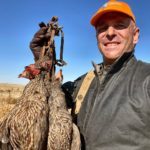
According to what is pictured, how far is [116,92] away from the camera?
205 inches

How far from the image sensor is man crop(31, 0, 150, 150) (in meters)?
4.95

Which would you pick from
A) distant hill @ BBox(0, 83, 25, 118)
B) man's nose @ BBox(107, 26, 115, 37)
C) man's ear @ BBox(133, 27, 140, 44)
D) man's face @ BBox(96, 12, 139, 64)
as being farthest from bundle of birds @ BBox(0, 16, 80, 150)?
distant hill @ BBox(0, 83, 25, 118)

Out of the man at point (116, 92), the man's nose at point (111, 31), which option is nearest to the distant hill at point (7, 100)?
the man at point (116, 92)

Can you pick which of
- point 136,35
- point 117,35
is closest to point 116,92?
point 117,35

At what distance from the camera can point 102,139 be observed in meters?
5.11

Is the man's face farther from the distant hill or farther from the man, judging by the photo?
the distant hill

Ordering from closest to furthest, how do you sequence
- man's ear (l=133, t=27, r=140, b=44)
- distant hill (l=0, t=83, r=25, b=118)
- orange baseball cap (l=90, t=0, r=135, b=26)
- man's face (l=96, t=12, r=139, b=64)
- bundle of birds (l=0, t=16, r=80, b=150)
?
bundle of birds (l=0, t=16, r=80, b=150)
orange baseball cap (l=90, t=0, r=135, b=26)
man's face (l=96, t=12, r=139, b=64)
man's ear (l=133, t=27, r=140, b=44)
distant hill (l=0, t=83, r=25, b=118)

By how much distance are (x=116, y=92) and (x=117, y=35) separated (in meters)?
0.85

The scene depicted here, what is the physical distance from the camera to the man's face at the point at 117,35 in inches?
219

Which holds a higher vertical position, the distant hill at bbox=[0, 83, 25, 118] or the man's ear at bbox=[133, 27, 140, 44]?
the man's ear at bbox=[133, 27, 140, 44]

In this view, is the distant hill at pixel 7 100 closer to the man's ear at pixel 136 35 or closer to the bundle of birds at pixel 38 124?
the bundle of birds at pixel 38 124

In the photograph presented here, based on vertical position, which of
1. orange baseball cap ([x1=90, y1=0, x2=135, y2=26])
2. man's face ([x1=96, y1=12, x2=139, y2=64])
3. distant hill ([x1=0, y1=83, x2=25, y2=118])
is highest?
orange baseball cap ([x1=90, y1=0, x2=135, y2=26])

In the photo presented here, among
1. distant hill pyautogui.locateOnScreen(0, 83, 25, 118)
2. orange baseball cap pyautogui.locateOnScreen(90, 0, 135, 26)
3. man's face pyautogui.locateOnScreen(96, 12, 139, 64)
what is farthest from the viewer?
distant hill pyautogui.locateOnScreen(0, 83, 25, 118)

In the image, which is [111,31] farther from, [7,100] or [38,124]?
[7,100]
